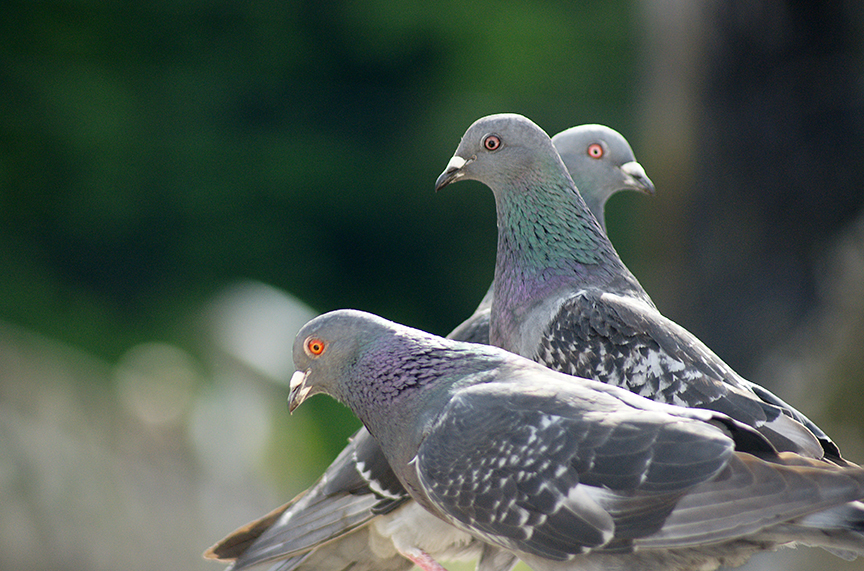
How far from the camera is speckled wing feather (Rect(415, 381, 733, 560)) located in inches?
81.9

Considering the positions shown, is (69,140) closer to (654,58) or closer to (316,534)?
(654,58)

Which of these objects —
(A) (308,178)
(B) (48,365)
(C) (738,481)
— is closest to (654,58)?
(A) (308,178)

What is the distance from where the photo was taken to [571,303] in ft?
8.95

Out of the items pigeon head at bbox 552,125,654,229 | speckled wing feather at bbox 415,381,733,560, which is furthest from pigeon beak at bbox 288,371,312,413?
pigeon head at bbox 552,125,654,229

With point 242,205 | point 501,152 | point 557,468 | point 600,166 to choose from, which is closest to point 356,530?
point 557,468

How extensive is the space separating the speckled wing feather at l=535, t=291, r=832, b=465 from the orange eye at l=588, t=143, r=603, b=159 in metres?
0.90

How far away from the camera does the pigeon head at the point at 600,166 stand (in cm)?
347

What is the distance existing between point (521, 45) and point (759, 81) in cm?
488

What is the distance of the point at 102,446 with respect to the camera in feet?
21.8

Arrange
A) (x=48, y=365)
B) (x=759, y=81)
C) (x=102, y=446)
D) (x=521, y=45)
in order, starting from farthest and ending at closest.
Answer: (x=521, y=45), (x=48, y=365), (x=102, y=446), (x=759, y=81)

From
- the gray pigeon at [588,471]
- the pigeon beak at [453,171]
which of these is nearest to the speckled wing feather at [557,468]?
the gray pigeon at [588,471]

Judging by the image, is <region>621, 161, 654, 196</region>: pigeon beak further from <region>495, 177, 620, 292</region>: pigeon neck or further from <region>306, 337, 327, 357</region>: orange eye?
<region>306, 337, 327, 357</region>: orange eye

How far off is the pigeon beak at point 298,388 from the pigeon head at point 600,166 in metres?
1.45

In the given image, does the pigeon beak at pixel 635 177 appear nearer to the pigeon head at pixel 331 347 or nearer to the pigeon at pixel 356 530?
the pigeon at pixel 356 530
